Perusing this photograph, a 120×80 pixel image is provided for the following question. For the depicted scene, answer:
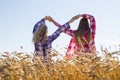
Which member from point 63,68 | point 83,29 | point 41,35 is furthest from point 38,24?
point 63,68

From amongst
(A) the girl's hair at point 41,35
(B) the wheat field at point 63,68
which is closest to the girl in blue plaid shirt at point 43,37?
(A) the girl's hair at point 41,35

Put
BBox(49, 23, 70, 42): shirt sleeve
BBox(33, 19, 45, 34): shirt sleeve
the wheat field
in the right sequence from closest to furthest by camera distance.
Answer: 1. the wheat field
2. BBox(49, 23, 70, 42): shirt sleeve
3. BBox(33, 19, 45, 34): shirt sleeve

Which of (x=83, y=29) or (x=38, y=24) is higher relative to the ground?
(x=38, y=24)

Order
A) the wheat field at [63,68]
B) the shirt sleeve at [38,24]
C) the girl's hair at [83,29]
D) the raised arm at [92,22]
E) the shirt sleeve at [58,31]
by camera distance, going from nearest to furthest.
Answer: the wheat field at [63,68]
the girl's hair at [83,29]
the raised arm at [92,22]
the shirt sleeve at [58,31]
the shirt sleeve at [38,24]

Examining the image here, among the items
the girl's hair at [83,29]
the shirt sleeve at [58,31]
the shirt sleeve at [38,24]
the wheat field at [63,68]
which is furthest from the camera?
the shirt sleeve at [38,24]

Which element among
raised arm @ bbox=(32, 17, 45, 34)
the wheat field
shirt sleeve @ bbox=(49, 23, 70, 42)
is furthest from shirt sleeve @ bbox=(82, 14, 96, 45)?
the wheat field

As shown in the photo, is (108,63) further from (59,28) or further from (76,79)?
(59,28)

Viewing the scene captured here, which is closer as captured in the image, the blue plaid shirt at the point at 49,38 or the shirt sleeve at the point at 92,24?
the shirt sleeve at the point at 92,24

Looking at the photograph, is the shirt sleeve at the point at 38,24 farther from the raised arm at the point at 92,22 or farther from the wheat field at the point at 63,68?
the wheat field at the point at 63,68

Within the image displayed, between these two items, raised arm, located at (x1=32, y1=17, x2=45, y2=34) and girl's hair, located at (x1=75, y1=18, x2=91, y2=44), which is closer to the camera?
girl's hair, located at (x1=75, y1=18, x2=91, y2=44)

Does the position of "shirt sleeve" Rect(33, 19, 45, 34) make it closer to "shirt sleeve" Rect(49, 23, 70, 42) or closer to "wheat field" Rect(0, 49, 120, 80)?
"shirt sleeve" Rect(49, 23, 70, 42)

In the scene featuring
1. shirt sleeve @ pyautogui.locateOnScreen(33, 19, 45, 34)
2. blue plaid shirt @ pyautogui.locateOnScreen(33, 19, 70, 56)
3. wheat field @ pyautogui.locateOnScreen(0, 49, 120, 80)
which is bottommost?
wheat field @ pyautogui.locateOnScreen(0, 49, 120, 80)

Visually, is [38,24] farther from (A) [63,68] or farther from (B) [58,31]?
(A) [63,68]

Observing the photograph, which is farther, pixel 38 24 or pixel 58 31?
pixel 38 24
